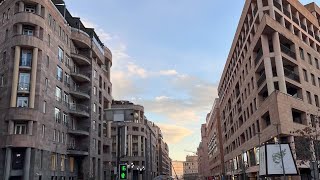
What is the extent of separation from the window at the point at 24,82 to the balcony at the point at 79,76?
1286 centimetres

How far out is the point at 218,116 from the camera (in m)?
114

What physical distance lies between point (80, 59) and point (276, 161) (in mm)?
44030

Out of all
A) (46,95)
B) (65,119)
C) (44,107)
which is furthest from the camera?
(65,119)

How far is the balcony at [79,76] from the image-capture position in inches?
2348

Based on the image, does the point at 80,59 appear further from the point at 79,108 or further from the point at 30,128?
the point at 30,128

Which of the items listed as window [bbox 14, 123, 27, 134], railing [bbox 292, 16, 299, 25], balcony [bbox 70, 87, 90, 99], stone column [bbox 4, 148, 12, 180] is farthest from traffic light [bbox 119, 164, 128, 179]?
railing [bbox 292, 16, 299, 25]

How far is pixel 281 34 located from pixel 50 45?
32.9 m

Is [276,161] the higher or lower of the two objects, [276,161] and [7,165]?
the lower

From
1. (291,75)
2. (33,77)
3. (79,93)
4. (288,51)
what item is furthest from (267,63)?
(33,77)

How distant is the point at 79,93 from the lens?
59656 millimetres

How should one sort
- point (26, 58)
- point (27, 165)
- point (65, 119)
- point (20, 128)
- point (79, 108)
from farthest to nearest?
point (79, 108), point (65, 119), point (26, 58), point (20, 128), point (27, 165)

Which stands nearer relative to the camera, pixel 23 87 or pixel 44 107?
pixel 23 87

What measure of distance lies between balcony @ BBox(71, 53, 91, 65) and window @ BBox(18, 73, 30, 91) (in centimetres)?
1408

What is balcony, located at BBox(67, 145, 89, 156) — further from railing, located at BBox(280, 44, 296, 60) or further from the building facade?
railing, located at BBox(280, 44, 296, 60)
